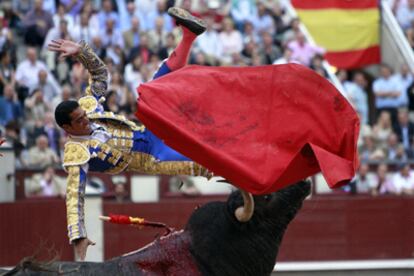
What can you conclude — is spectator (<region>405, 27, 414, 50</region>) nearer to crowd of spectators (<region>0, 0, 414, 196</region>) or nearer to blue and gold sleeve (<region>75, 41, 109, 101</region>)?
crowd of spectators (<region>0, 0, 414, 196</region>)

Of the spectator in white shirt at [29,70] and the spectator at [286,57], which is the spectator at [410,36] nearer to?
the spectator at [286,57]

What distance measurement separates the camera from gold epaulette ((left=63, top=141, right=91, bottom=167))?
7.34 metres

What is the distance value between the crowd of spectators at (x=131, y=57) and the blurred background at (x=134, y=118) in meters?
0.01

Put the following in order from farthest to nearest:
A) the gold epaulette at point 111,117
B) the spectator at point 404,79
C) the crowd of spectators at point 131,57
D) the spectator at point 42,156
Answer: the spectator at point 404,79
the crowd of spectators at point 131,57
the spectator at point 42,156
the gold epaulette at point 111,117

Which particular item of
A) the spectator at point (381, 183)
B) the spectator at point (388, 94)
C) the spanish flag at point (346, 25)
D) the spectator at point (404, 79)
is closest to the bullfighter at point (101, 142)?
the spectator at point (381, 183)

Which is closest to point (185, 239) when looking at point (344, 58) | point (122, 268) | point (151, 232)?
point (122, 268)

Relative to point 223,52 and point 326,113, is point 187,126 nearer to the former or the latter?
point 326,113

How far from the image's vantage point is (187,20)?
734cm

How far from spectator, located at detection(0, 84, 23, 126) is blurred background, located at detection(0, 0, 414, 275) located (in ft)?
0.04

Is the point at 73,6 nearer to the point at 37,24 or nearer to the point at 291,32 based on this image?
the point at 37,24

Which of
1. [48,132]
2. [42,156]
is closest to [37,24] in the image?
[48,132]

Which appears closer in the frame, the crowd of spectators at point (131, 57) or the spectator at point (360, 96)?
the crowd of spectators at point (131, 57)

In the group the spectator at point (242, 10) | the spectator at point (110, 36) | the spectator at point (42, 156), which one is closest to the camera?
the spectator at point (42, 156)

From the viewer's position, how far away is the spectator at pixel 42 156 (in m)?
12.8
